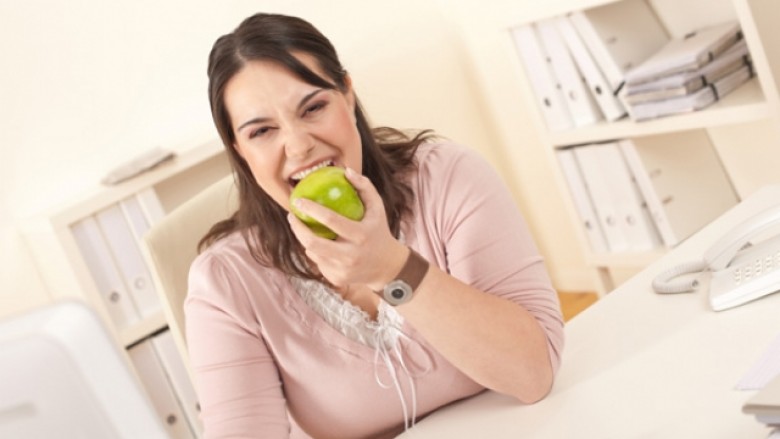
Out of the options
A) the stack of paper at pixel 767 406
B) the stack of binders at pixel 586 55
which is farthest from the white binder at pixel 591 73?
the stack of paper at pixel 767 406

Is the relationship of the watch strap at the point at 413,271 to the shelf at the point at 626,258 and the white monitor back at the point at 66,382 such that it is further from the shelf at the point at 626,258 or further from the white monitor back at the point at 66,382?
the shelf at the point at 626,258

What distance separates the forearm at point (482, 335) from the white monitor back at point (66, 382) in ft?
2.46

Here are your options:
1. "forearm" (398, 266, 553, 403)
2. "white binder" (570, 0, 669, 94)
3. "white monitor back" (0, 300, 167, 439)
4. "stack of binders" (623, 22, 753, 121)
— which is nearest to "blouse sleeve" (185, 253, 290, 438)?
"forearm" (398, 266, 553, 403)

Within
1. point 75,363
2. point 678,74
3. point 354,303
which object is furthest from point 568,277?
point 75,363

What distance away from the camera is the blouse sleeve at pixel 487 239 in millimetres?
1562

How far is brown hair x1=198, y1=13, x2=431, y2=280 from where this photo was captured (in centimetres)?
159

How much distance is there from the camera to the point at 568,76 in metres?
3.22

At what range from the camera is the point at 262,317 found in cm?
161

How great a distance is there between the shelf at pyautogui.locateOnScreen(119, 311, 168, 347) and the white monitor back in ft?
7.87

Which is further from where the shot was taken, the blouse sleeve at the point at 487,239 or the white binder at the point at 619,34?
the white binder at the point at 619,34

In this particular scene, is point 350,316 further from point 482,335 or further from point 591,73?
point 591,73

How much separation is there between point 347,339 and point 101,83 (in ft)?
6.52

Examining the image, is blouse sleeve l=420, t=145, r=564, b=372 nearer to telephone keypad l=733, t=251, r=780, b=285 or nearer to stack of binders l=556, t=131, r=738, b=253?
telephone keypad l=733, t=251, r=780, b=285

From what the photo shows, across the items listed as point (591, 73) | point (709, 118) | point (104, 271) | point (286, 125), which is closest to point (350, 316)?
point (286, 125)
